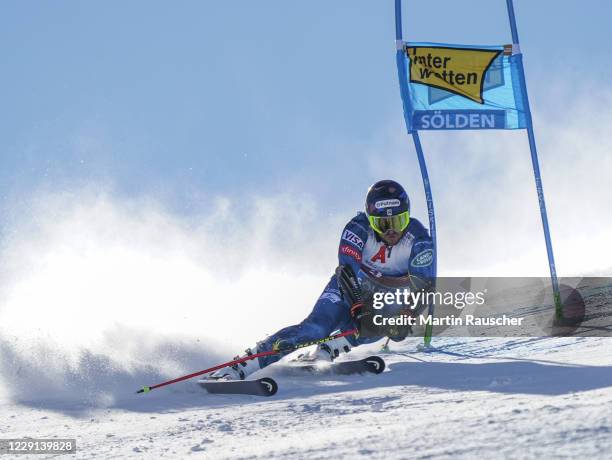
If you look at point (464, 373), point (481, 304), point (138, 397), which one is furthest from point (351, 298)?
point (481, 304)

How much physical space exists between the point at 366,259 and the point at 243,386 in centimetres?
255

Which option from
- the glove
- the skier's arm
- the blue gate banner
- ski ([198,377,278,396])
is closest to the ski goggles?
the skier's arm

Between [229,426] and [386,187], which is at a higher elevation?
[386,187]

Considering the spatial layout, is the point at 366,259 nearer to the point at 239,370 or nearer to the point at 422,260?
the point at 422,260

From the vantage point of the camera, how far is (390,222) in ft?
25.4

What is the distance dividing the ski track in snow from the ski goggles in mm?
1355

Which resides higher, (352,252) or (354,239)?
(354,239)

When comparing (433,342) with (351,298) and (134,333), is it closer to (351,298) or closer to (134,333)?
(351,298)

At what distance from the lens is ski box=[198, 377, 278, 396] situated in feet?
19.3

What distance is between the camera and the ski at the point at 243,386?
5.89 metres

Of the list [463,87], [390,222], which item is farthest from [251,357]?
[463,87]

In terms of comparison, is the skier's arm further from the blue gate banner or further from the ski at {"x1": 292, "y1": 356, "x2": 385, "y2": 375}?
the blue gate banner

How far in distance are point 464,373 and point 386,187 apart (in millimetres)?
2329

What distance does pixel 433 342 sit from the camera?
8805 mm
